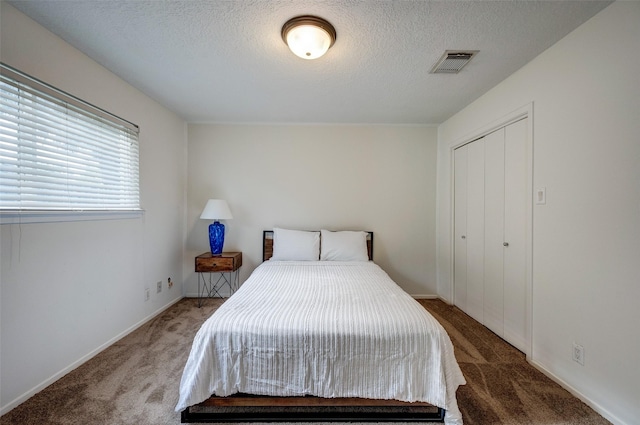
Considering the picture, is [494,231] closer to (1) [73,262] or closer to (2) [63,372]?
(1) [73,262]

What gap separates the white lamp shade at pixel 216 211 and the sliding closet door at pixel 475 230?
2816 mm

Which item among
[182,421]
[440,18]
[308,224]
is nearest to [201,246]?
[308,224]


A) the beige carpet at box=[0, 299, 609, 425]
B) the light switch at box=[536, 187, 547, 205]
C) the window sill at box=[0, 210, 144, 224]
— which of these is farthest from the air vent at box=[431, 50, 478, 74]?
the window sill at box=[0, 210, 144, 224]

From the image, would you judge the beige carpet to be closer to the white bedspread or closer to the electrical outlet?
the electrical outlet

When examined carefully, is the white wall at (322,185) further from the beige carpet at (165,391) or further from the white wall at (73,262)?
the beige carpet at (165,391)

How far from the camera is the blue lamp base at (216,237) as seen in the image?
312 cm

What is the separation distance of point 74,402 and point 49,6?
2.36 metres

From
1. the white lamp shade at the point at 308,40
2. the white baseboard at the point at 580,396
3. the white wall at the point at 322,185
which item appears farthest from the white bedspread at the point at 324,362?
the white wall at the point at 322,185

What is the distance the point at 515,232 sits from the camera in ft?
7.11

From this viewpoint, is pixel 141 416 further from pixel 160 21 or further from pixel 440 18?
pixel 440 18

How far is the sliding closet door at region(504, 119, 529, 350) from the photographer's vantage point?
2.07m

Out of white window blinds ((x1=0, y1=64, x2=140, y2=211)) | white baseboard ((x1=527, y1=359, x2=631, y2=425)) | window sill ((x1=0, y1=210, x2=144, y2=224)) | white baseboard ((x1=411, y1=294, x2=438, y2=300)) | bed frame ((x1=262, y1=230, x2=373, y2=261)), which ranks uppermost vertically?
white window blinds ((x1=0, y1=64, x2=140, y2=211))

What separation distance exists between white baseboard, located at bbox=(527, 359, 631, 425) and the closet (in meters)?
0.23

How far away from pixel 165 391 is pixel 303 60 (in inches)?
99.1
